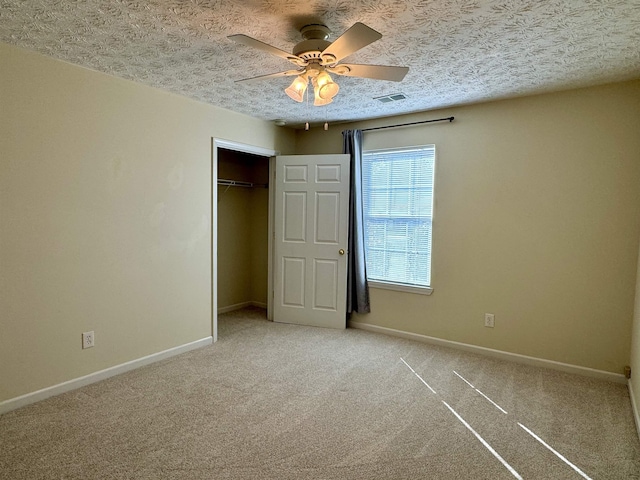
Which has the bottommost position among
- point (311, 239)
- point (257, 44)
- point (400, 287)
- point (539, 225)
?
point (400, 287)

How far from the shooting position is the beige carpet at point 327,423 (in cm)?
199

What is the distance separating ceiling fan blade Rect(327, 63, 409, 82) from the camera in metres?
2.11

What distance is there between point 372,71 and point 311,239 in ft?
8.23

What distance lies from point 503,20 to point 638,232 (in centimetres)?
209

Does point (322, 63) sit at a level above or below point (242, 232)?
above

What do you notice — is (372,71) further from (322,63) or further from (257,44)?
(257,44)

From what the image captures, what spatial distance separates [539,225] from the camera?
131 inches

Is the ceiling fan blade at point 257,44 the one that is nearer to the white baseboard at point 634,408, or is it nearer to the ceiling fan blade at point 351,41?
the ceiling fan blade at point 351,41

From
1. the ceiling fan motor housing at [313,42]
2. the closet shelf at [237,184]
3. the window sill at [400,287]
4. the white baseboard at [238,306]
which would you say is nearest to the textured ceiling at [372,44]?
the ceiling fan motor housing at [313,42]

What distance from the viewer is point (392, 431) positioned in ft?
7.67

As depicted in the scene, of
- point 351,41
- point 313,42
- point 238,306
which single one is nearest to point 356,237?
point 238,306

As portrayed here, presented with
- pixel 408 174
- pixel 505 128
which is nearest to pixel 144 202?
pixel 408 174

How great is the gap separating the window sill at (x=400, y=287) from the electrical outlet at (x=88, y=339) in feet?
9.12

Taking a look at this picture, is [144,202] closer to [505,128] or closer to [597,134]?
[505,128]
